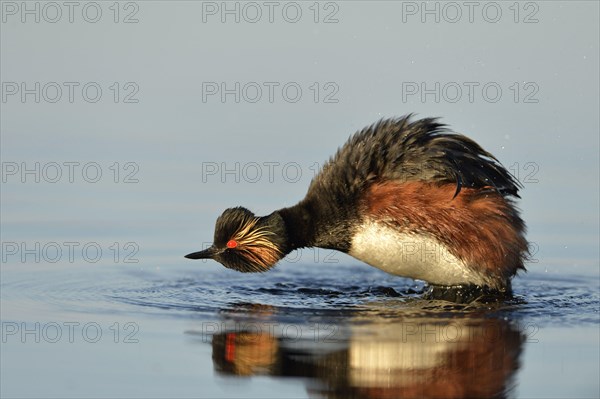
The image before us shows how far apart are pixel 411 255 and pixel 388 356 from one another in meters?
2.35

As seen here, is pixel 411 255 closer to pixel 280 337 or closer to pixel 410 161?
pixel 410 161

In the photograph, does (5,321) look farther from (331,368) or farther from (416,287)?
(416,287)

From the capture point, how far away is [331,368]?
7504 millimetres

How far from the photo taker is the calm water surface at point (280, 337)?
7164 mm

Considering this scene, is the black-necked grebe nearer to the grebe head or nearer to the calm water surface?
A: the grebe head

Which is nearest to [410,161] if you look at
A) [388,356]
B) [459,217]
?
[459,217]

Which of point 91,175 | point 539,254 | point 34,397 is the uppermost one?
point 91,175

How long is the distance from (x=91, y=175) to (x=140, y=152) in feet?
2.82

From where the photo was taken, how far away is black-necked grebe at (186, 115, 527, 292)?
10016 millimetres

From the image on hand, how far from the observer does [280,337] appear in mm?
8391

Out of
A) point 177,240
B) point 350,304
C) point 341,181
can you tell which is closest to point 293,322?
point 350,304

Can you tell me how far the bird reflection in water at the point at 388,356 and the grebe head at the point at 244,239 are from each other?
5.45 feet

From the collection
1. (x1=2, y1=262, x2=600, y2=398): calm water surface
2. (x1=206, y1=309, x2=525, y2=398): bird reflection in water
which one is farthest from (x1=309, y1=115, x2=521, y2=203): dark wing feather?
(x1=206, y1=309, x2=525, y2=398): bird reflection in water

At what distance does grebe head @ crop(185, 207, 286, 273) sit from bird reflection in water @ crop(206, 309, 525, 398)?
5.45 feet
